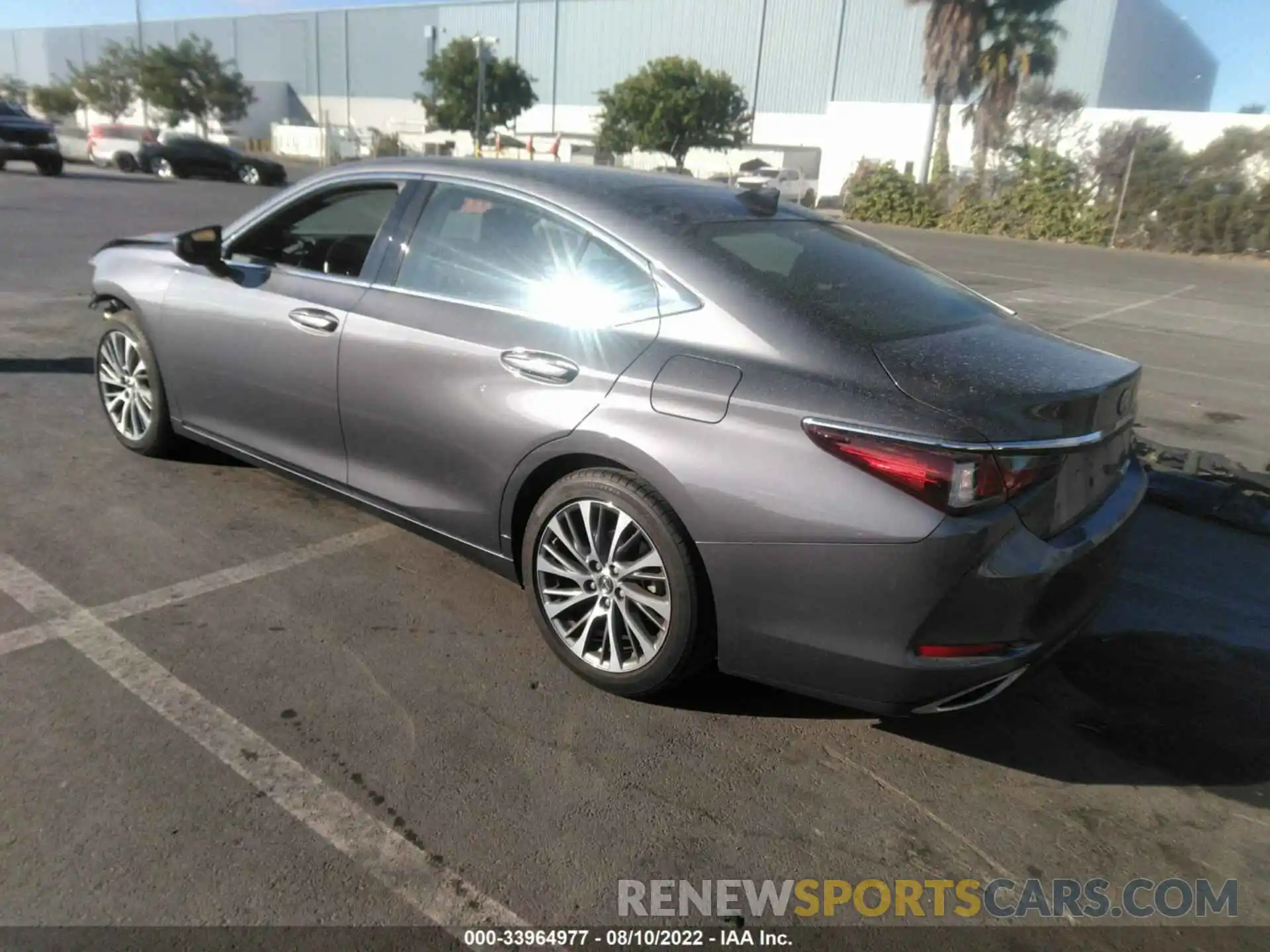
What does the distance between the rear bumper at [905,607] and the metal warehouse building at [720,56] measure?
4557 cm

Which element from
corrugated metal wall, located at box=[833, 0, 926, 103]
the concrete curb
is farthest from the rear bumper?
corrugated metal wall, located at box=[833, 0, 926, 103]

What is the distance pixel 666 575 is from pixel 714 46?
62120 mm

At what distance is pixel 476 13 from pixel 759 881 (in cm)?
7545

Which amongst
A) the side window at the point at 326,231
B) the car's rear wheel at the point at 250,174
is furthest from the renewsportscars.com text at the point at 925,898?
the car's rear wheel at the point at 250,174

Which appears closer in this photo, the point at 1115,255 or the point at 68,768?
the point at 68,768

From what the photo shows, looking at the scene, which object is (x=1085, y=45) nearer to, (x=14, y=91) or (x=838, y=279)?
(x=838, y=279)

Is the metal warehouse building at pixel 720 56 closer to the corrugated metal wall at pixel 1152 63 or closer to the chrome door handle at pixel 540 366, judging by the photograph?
the corrugated metal wall at pixel 1152 63

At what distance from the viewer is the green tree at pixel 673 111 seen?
49250 mm

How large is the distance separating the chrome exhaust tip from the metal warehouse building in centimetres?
4563

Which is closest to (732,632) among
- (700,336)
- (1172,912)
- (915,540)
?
(915,540)

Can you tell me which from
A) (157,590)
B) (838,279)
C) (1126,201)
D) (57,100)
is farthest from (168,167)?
(57,100)

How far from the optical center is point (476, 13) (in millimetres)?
69500

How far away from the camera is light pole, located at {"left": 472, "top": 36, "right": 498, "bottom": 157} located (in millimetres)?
45644

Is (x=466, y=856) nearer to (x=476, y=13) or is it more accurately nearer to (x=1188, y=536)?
(x=1188, y=536)
